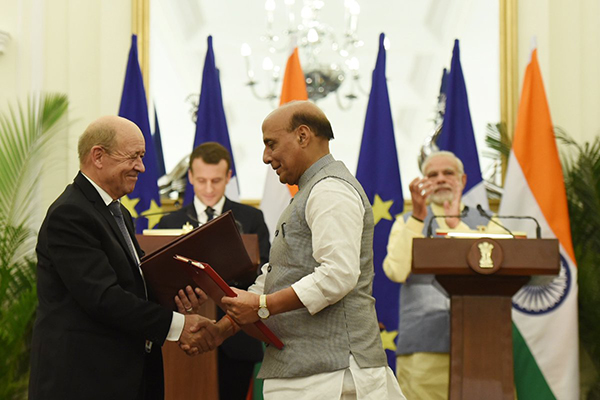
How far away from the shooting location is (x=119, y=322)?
2879 millimetres

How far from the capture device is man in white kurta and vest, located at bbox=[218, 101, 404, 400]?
2756mm

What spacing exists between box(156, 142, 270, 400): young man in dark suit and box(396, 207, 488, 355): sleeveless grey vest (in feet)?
2.75

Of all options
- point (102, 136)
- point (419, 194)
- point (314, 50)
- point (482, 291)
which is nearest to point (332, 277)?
point (102, 136)

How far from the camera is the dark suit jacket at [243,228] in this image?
4715 mm

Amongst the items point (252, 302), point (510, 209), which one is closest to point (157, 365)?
point (252, 302)

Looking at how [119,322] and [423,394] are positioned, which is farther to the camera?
[423,394]

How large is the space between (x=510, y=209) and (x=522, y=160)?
34 centimetres

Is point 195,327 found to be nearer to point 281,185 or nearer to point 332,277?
point 332,277

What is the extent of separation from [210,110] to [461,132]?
5.92 feet

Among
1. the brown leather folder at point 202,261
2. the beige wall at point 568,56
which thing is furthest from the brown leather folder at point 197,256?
the beige wall at point 568,56

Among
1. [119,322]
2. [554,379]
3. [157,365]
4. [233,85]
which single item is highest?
[233,85]

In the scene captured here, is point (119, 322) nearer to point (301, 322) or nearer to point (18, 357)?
point (301, 322)

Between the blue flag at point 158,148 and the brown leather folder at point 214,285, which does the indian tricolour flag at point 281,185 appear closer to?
the blue flag at point 158,148

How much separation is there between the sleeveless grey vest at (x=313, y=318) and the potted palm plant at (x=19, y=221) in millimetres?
3048
